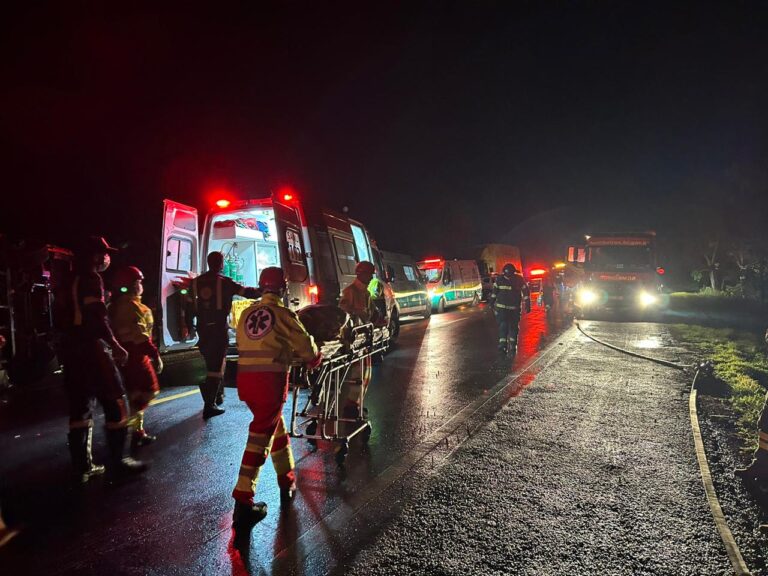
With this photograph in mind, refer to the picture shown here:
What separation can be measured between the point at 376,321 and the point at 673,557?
3.28 metres

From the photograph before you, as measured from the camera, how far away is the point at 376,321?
540 centimetres

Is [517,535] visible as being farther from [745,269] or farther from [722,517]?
[745,269]

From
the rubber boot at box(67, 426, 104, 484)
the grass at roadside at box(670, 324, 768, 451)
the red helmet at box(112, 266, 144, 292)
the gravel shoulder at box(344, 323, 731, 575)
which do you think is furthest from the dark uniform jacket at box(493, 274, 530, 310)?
the rubber boot at box(67, 426, 104, 484)

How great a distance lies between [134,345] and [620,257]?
17164 millimetres

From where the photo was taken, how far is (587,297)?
59.8 ft

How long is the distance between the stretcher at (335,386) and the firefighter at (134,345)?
1481mm

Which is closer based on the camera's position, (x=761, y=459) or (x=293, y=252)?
(x=761, y=459)

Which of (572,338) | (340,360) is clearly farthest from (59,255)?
(572,338)

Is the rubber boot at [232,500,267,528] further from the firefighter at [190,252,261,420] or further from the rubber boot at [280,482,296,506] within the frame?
the firefighter at [190,252,261,420]

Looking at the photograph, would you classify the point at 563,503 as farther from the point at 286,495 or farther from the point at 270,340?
the point at 270,340

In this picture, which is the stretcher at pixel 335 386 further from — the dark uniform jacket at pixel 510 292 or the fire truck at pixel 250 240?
the dark uniform jacket at pixel 510 292

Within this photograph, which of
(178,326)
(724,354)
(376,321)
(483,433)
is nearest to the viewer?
(483,433)

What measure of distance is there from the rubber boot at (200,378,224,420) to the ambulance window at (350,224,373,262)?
4.76 metres

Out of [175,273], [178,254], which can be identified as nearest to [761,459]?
[175,273]
